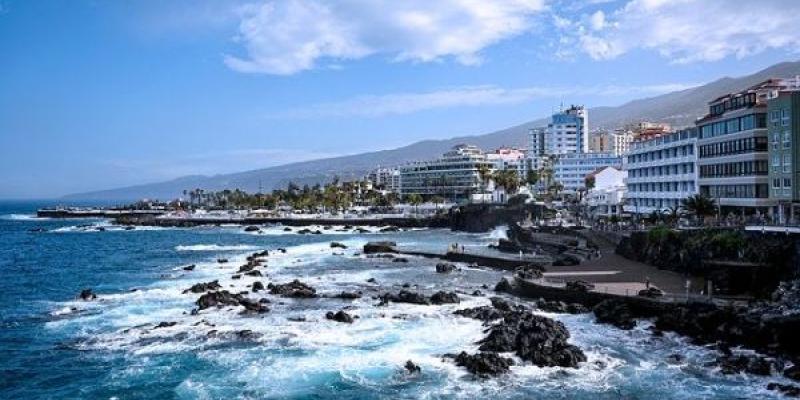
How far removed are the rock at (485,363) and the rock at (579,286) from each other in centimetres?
1240

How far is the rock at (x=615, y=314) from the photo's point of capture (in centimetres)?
3200

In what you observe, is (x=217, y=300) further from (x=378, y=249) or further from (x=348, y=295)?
(x=378, y=249)

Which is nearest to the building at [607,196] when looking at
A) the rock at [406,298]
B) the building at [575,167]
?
the rock at [406,298]

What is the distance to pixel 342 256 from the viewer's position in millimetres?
69688

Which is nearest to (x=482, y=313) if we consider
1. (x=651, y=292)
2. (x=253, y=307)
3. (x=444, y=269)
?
(x=651, y=292)

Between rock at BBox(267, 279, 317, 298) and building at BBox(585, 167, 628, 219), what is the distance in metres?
40.5

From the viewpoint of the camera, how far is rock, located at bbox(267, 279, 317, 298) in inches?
1704

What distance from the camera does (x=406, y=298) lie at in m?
40.3

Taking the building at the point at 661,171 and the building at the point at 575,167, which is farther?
the building at the point at 575,167

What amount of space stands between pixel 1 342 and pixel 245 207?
159329mm

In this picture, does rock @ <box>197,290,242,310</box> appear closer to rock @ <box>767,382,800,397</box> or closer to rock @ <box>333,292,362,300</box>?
rock @ <box>333,292,362,300</box>

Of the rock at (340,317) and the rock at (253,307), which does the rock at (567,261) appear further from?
the rock at (253,307)

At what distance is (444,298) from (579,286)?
7644 mm

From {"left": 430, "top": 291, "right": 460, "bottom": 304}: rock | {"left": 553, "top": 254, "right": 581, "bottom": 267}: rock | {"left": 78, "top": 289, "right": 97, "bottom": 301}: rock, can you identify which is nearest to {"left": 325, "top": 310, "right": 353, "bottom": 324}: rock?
{"left": 430, "top": 291, "right": 460, "bottom": 304}: rock
